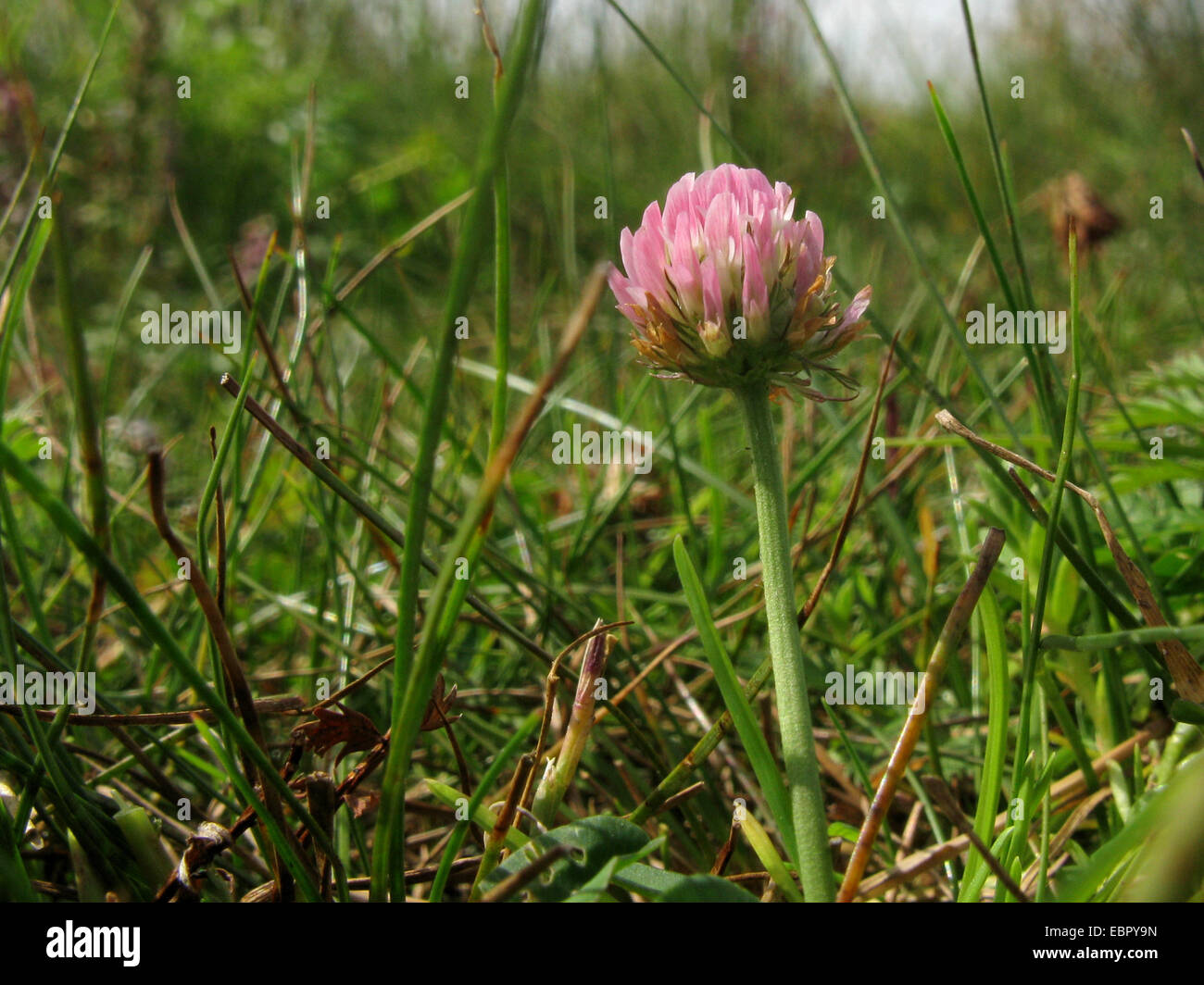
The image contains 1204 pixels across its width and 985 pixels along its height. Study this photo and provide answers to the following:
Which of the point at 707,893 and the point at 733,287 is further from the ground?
the point at 733,287

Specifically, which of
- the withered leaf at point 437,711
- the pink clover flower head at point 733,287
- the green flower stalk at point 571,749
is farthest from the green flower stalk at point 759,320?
the withered leaf at point 437,711

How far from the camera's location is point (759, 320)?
1.81 feet

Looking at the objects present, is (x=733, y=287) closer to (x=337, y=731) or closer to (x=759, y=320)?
(x=759, y=320)

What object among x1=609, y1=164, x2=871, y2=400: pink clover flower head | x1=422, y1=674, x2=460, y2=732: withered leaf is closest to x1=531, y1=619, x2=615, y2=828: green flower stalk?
x1=422, y1=674, x2=460, y2=732: withered leaf

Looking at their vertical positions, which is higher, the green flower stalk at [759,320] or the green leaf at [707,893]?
the green flower stalk at [759,320]

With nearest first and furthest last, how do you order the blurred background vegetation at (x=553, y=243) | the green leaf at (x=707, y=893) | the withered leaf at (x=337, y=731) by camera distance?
the green leaf at (x=707, y=893) → the withered leaf at (x=337, y=731) → the blurred background vegetation at (x=553, y=243)

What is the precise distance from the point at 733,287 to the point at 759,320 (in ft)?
0.10

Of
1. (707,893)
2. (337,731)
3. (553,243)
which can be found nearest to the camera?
(707,893)

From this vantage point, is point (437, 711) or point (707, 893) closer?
point (707, 893)

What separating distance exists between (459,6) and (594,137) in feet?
3.74

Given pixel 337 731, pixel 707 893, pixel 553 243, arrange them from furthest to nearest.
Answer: pixel 553 243 < pixel 337 731 < pixel 707 893

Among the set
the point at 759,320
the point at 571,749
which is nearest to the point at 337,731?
the point at 571,749

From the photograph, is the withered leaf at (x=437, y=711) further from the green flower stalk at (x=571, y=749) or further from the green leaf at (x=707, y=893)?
the green leaf at (x=707, y=893)

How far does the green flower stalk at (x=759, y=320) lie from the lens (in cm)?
54
